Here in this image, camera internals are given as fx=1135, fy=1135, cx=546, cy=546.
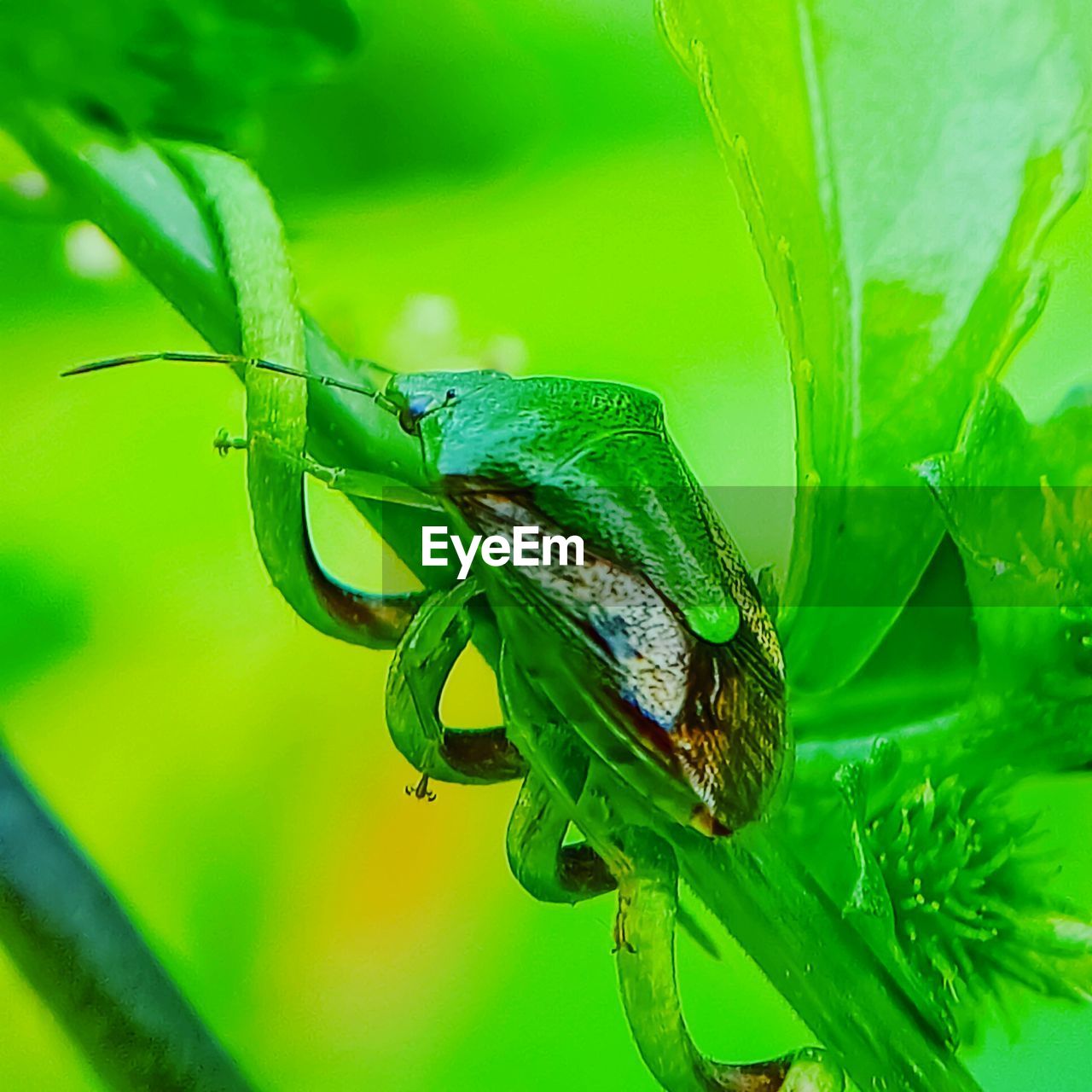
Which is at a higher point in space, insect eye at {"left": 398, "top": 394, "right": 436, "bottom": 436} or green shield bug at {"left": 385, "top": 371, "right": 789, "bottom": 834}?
insect eye at {"left": 398, "top": 394, "right": 436, "bottom": 436}

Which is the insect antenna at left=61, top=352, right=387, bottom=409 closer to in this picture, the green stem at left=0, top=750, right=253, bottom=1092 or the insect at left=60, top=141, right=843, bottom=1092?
the insect at left=60, top=141, right=843, bottom=1092

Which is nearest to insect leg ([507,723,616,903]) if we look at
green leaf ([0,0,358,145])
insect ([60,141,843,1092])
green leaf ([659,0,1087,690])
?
insect ([60,141,843,1092])

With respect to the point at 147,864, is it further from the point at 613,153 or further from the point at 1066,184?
the point at 1066,184

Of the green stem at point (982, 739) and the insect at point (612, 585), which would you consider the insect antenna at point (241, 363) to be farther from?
the green stem at point (982, 739)

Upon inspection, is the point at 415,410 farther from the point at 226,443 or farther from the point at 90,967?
the point at 90,967

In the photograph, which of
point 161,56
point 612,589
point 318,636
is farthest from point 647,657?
point 161,56
